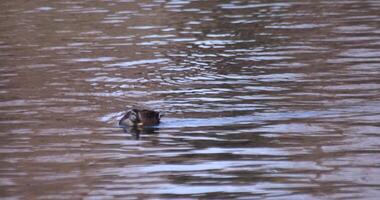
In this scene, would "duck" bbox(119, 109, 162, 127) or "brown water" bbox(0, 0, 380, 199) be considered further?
"duck" bbox(119, 109, 162, 127)

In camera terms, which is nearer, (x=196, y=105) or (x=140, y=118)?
→ (x=140, y=118)

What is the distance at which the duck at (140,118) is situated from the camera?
12.9 metres

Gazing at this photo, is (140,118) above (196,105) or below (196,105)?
above

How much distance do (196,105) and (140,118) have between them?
1.68 m

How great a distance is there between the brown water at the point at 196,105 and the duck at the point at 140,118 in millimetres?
152

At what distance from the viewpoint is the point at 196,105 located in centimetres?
1448

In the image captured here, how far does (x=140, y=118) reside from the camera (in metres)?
13.0

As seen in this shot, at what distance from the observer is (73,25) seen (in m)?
25.1

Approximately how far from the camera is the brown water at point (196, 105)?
34.0ft

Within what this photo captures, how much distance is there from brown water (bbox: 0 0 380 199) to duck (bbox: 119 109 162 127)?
0.15 metres

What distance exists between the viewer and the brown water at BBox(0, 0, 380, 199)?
10359 millimetres

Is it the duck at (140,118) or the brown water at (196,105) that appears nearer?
the brown water at (196,105)

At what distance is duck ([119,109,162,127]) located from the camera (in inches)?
508

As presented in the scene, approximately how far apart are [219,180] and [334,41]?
10.8m
